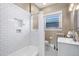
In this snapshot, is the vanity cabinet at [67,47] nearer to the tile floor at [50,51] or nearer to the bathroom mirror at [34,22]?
the tile floor at [50,51]

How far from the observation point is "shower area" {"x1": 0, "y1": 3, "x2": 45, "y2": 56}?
1.21m

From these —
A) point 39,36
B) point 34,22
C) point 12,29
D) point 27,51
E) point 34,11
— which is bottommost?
point 27,51

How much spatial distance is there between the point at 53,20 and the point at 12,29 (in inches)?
24.5

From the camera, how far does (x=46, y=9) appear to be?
53.5 inches

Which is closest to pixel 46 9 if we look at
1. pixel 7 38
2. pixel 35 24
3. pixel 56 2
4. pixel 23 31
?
pixel 56 2

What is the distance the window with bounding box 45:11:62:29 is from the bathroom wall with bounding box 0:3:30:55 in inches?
11.9

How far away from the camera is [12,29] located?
1.28 m

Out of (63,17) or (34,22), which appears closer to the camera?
(63,17)

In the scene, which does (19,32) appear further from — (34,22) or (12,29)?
(34,22)

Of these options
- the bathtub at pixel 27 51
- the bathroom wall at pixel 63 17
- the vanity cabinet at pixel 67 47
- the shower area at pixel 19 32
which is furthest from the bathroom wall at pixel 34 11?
the vanity cabinet at pixel 67 47

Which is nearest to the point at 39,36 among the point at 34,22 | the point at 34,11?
the point at 34,22

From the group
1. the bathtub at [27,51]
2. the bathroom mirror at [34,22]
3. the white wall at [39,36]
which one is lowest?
the bathtub at [27,51]

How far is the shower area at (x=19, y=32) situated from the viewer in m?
1.21

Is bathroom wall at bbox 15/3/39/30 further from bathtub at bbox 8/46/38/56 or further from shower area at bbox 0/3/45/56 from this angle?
bathtub at bbox 8/46/38/56
